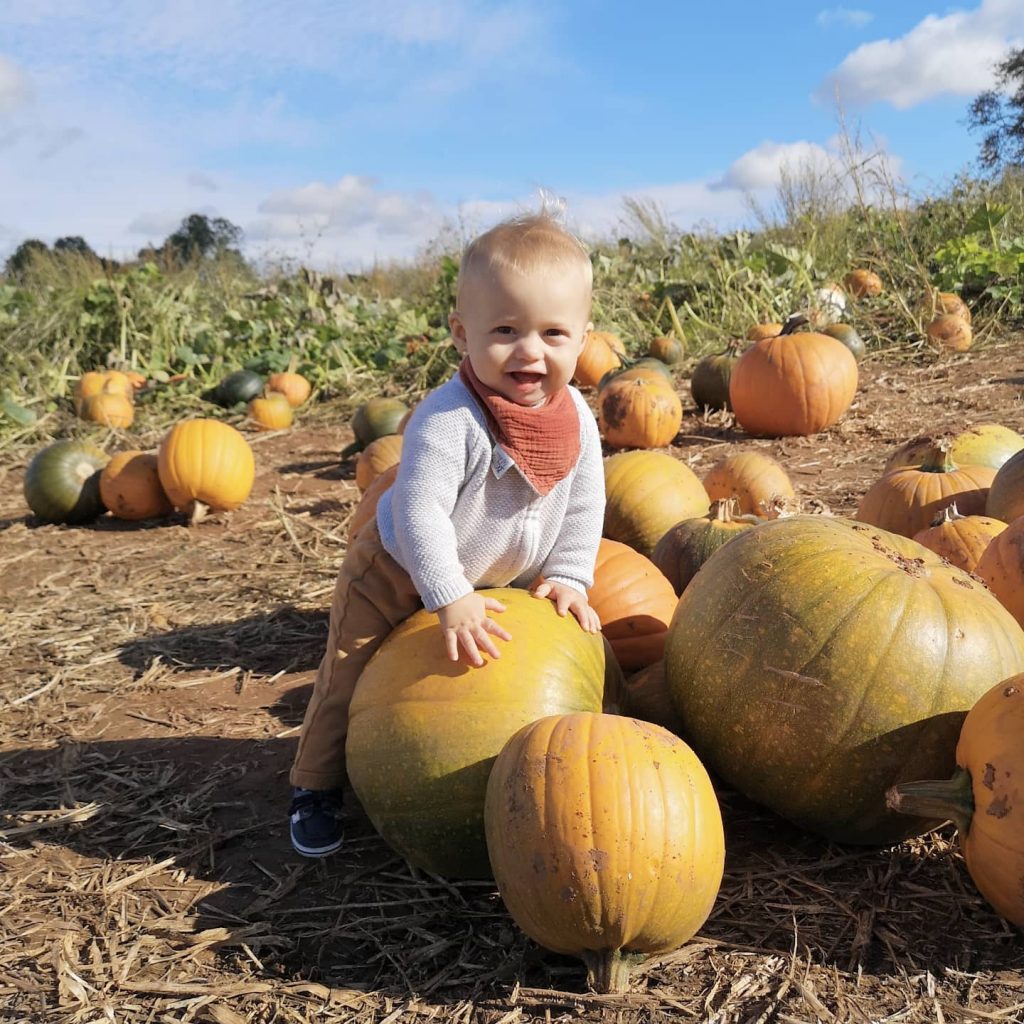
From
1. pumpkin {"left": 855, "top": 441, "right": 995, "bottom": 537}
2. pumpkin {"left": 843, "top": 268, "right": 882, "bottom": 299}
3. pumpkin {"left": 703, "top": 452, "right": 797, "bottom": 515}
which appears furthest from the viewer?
pumpkin {"left": 843, "top": 268, "right": 882, "bottom": 299}

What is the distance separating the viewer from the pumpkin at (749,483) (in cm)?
489

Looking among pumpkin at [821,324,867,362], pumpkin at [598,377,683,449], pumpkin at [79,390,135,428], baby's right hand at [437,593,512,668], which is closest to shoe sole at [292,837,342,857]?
baby's right hand at [437,593,512,668]

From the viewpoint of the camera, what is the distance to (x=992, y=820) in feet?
6.98

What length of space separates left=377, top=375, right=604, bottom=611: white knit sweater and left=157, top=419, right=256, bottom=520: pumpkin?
414cm

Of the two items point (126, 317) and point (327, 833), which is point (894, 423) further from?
point (126, 317)

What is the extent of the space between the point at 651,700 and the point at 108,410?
8.97 m

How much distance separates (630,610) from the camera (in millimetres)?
3400

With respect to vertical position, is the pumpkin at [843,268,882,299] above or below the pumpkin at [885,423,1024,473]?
above

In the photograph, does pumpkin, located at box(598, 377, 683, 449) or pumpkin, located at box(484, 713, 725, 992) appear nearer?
pumpkin, located at box(484, 713, 725, 992)

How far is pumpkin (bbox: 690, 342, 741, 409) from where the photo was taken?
858 cm

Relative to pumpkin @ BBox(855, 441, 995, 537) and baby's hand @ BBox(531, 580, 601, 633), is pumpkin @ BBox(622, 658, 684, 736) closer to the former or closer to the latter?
baby's hand @ BBox(531, 580, 601, 633)

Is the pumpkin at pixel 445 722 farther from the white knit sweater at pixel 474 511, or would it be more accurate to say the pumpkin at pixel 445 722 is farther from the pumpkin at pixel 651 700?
the pumpkin at pixel 651 700

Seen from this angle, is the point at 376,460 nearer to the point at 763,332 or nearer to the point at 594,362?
the point at 594,362

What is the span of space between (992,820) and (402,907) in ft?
4.75
